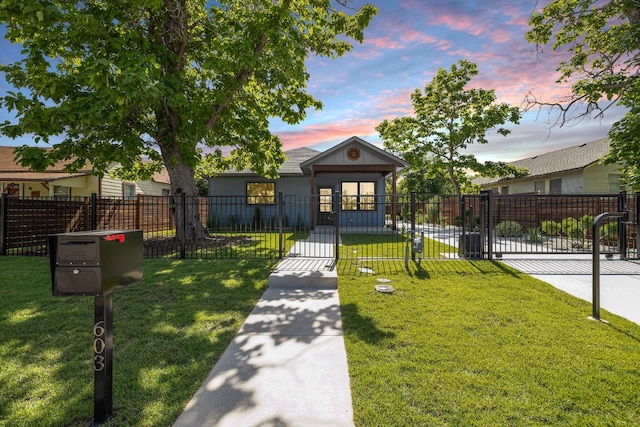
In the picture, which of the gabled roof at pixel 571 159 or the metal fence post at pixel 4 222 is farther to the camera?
the gabled roof at pixel 571 159

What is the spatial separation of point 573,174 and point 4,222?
2675cm

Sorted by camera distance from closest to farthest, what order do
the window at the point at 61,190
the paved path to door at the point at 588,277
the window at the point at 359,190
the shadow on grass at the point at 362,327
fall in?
the shadow on grass at the point at 362,327, the paved path to door at the point at 588,277, the window at the point at 61,190, the window at the point at 359,190

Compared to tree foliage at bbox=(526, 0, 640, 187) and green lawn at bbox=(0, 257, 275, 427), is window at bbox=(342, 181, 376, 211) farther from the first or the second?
green lawn at bbox=(0, 257, 275, 427)

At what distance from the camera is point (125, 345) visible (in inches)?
133

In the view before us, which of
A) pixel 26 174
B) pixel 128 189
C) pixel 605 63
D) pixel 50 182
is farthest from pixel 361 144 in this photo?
pixel 26 174

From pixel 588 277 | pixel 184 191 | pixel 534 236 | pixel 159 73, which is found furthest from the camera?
pixel 534 236

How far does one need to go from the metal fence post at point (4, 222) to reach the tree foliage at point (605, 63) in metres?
16.8

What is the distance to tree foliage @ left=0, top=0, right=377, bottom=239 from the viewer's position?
25.0 feet

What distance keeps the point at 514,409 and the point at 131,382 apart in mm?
3121

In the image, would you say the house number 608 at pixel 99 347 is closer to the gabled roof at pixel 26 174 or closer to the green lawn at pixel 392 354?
the green lawn at pixel 392 354

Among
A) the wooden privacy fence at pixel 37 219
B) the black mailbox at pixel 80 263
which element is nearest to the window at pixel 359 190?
the wooden privacy fence at pixel 37 219

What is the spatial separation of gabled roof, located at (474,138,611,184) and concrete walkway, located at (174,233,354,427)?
20.4m

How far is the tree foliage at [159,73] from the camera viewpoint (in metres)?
7.62

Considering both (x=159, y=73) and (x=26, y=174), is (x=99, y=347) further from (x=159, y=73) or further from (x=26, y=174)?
(x=26, y=174)
